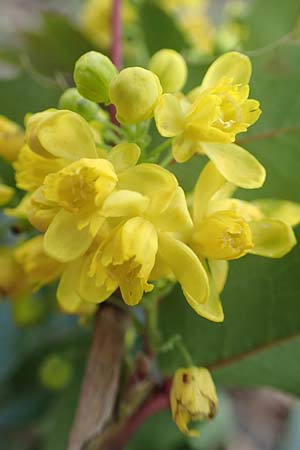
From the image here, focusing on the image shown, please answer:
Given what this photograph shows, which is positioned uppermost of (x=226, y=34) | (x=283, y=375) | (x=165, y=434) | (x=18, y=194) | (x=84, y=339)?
(x=226, y=34)

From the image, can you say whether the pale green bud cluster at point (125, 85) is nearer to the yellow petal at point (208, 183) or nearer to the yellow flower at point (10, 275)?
the yellow petal at point (208, 183)

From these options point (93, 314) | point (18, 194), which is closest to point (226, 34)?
point (18, 194)

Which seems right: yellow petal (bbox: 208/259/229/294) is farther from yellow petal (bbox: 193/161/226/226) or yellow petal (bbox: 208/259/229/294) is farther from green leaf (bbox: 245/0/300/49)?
green leaf (bbox: 245/0/300/49)

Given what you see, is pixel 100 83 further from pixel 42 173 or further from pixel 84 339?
pixel 84 339

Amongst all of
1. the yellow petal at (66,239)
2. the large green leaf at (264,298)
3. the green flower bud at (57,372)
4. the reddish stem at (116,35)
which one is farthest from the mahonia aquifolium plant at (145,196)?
the green flower bud at (57,372)

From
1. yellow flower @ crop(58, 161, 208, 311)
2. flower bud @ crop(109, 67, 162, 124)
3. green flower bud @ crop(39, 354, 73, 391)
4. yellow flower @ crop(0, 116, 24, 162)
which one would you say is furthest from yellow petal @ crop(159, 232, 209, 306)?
green flower bud @ crop(39, 354, 73, 391)
